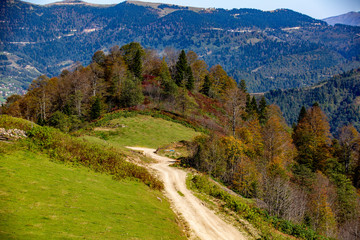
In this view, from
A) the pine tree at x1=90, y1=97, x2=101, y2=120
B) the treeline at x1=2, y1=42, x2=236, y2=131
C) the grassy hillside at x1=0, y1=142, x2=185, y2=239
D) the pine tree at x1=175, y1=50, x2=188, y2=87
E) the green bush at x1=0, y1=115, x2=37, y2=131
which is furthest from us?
the pine tree at x1=175, y1=50, x2=188, y2=87

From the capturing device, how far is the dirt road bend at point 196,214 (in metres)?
16.7

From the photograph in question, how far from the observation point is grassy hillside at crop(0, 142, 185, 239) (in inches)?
349

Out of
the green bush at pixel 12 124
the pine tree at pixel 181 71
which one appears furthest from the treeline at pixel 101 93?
the green bush at pixel 12 124

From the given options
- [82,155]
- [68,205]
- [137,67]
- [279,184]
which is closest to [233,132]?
[279,184]

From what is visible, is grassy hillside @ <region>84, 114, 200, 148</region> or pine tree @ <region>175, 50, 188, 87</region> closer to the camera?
grassy hillside @ <region>84, 114, 200, 148</region>

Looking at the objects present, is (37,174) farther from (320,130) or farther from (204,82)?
(204,82)

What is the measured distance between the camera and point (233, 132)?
48.9 m

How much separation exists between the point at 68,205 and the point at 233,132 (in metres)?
41.0

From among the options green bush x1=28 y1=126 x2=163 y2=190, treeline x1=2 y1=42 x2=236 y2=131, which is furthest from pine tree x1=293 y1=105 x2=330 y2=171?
green bush x1=28 y1=126 x2=163 y2=190

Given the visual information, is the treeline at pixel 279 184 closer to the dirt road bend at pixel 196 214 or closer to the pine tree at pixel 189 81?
the dirt road bend at pixel 196 214

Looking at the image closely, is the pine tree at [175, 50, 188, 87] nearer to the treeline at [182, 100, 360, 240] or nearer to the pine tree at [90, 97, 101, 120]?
the pine tree at [90, 97, 101, 120]

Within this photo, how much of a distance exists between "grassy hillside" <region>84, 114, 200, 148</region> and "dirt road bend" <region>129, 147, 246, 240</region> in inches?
850

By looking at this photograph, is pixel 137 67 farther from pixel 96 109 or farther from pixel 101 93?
pixel 96 109

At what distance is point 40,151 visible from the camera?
18.1m
